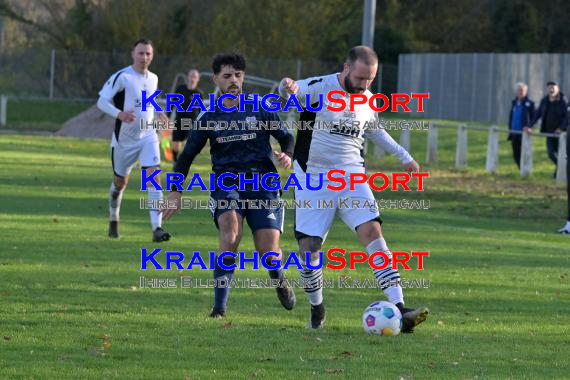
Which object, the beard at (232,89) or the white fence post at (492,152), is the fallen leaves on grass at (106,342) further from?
the white fence post at (492,152)

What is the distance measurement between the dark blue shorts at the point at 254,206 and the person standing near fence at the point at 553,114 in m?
20.3

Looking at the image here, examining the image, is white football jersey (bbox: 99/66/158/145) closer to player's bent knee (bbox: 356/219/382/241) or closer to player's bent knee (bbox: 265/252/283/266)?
player's bent knee (bbox: 265/252/283/266)

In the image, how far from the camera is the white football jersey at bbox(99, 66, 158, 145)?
15898 millimetres

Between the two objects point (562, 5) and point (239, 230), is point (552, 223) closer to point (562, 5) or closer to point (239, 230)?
point (239, 230)

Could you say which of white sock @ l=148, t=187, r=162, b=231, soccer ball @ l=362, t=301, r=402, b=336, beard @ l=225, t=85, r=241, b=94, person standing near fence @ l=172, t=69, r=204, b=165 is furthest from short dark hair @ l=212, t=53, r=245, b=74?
person standing near fence @ l=172, t=69, r=204, b=165

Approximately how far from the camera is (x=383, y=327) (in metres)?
9.80

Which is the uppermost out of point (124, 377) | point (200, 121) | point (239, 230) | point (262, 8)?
point (262, 8)

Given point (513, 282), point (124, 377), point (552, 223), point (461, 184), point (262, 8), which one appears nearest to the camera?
point (124, 377)

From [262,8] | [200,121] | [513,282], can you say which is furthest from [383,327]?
[262,8]

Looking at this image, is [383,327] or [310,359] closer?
[310,359]

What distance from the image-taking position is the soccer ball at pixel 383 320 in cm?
981

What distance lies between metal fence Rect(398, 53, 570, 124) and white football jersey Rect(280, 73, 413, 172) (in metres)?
42.0

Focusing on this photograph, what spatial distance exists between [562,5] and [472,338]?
54.4m

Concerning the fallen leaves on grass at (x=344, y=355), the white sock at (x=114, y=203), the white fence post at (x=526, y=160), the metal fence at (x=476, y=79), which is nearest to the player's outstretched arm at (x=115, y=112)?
the white sock at (x=114, y=203)
